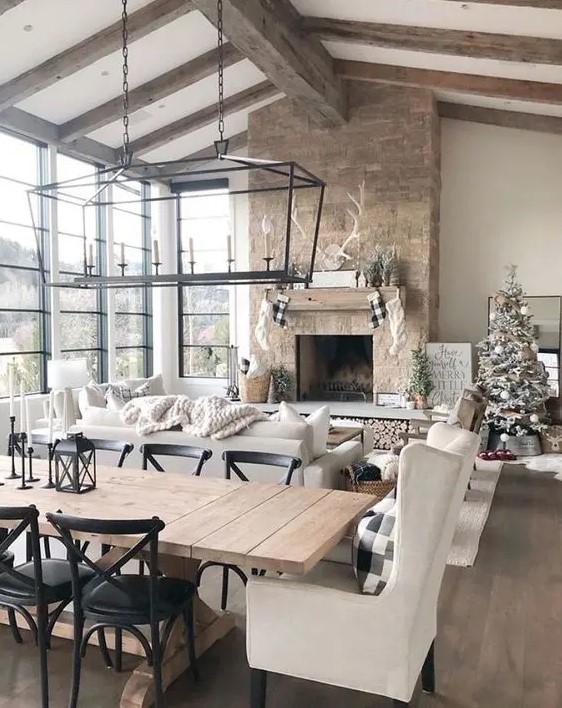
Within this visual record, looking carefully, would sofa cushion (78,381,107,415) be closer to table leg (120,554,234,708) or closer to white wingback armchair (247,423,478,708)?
table leg (120,554,234,708)

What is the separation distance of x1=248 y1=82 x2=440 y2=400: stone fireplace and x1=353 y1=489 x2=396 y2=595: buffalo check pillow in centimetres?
612

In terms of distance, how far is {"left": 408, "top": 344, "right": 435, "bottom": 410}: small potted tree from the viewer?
27.4ft

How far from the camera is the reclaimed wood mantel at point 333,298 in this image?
850cm

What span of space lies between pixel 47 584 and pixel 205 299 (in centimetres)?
816

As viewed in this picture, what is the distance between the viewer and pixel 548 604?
3635 millimetres

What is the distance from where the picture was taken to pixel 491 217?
347 inches

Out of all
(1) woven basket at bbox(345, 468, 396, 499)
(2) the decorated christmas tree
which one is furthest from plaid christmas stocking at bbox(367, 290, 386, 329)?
(1) woven basket at bbox(345, 468, 396, 499)

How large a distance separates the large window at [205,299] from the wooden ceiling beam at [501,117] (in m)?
3.48

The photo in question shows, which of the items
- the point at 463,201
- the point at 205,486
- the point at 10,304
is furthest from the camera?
the point at 463,201

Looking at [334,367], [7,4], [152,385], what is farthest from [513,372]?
[7,4]

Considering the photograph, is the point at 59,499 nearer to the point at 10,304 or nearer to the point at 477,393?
the point at 477,393

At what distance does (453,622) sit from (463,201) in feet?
22.0

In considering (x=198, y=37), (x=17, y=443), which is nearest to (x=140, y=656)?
(x=17, y=443)

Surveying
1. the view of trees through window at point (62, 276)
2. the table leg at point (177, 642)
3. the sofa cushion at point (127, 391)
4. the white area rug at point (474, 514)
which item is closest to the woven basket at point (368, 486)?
the white area rug at point (474, 514)
